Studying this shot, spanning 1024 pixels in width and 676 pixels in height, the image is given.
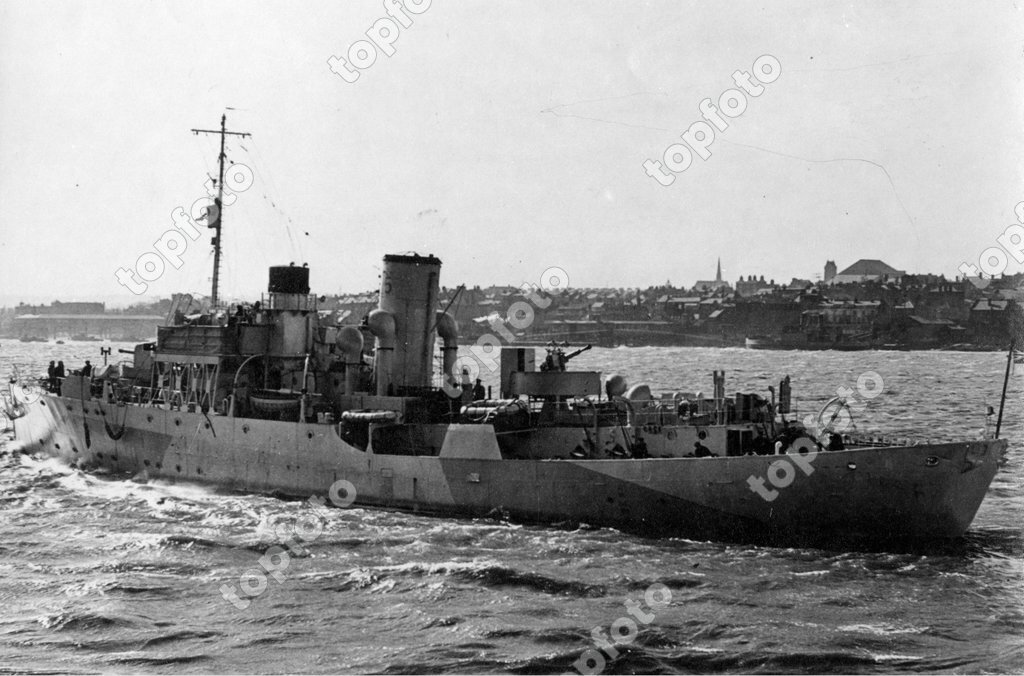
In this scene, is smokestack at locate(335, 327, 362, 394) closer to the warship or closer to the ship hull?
the warship

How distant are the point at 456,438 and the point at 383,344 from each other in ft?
14.4

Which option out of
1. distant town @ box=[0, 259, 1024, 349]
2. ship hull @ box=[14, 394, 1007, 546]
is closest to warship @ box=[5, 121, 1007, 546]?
ship hull @ box=[14, 394, 1007, 546]

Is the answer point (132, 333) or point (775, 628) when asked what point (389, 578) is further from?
point (132, 333)

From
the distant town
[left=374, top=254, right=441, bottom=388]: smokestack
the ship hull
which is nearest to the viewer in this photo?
the ship hull

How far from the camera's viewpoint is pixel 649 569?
17078 mm

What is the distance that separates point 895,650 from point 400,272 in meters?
14.8

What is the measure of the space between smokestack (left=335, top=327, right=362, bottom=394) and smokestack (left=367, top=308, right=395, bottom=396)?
64 cm

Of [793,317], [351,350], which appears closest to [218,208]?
[351,350]

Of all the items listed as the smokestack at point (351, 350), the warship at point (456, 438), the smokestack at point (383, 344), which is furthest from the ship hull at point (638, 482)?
the smokestack at point (383, 344)

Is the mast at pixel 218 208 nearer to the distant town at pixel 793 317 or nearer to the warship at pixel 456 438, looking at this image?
the warship at pixel 456 438

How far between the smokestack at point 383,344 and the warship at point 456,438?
4 cm

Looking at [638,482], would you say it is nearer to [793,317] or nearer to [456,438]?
[456,438]

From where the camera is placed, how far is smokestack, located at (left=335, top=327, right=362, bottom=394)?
24438mm

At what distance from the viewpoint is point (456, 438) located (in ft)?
68.4
